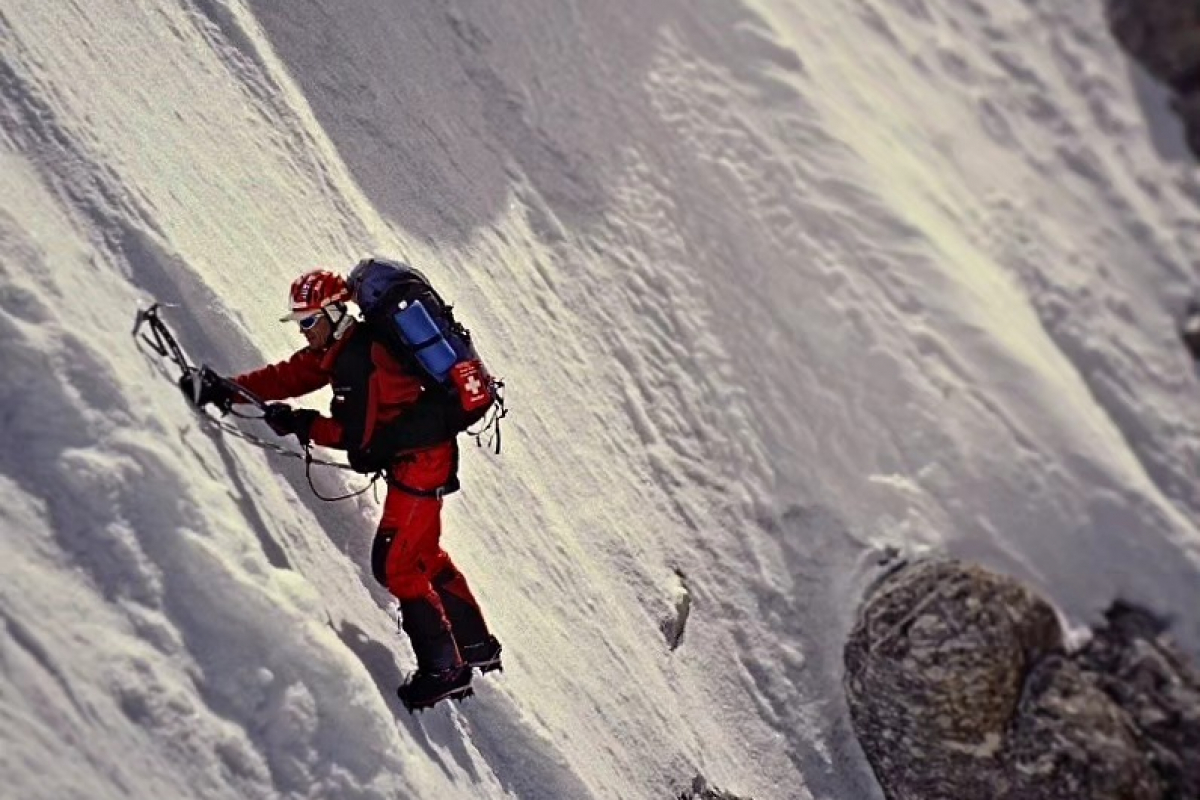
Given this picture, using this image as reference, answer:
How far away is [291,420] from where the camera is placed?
7109mm

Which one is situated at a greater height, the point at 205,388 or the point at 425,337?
the point at 205,388

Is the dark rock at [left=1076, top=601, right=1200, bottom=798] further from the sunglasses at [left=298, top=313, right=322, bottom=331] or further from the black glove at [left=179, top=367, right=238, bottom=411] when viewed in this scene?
the black glove at [left=179, top=367, right=238, bottom=411]

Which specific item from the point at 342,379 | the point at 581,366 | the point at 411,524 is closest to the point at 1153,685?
the point at 581,366

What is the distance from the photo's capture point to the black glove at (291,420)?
7.09 metres

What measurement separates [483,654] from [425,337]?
1834 millimetres

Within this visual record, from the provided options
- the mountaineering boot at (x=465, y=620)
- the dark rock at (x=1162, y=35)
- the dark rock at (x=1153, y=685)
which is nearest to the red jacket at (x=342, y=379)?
the mountaineering boot at (x=465, y=620)

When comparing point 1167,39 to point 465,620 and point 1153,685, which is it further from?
point 465,620

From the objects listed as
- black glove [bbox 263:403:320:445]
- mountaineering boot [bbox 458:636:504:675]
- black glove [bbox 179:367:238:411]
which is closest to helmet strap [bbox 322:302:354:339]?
black glove [bbox 263:403:320:445]

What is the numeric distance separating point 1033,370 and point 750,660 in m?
5.19

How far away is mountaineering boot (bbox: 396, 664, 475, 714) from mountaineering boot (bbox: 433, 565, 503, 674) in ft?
0.72

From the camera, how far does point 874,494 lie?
12562 millimetres

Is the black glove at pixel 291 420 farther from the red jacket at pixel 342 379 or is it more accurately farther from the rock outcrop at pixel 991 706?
the rock outcrop at pixel 991 706

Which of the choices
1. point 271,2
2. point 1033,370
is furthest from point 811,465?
point 271,2

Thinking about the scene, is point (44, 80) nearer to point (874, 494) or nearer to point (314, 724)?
point (314, 724)
